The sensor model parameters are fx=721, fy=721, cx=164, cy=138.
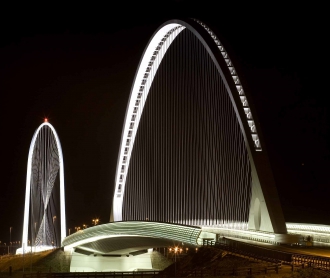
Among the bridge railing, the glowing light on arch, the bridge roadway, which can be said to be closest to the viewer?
the bridge railing

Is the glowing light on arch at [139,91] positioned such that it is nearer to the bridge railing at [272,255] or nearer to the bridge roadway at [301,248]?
the bridge roadway at [301,248]

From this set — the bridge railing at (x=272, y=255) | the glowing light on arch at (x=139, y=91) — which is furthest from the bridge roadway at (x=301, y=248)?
the glowing light on arch at (x=139, y=91)

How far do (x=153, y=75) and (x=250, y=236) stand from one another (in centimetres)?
2024

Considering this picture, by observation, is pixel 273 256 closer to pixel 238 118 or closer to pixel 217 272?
pixel 217 272

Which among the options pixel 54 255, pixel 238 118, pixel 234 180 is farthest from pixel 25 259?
pixel 238 118

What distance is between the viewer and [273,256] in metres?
30.1

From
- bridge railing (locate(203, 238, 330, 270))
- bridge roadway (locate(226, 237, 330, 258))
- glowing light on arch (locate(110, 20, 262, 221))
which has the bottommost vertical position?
bridge roadway (locate(226, 237, 330, 258))

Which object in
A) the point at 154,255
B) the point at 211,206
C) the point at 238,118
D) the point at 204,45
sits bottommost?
the point at 154,255

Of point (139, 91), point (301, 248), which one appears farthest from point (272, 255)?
point (139, 91)

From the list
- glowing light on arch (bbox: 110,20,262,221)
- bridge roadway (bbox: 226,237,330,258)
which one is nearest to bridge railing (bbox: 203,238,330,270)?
bridge roadway (bbox: 226,237,330,258)

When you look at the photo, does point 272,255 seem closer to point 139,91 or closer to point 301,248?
point 301,248

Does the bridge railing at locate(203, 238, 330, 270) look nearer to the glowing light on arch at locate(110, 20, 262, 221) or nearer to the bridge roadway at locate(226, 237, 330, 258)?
the bridge roadway at locate(226, 237, 330, 258)

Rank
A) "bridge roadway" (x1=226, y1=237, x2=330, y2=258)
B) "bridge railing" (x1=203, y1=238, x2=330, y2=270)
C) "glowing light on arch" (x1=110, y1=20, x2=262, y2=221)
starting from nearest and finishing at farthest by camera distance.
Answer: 1. "bridge railing" (x1=203, y1=238, x2=330, y2=270)
2. "bridge roadway" (x1=226, y1=237, x2=330, y2=258)
3. "glowing light on arch" (x1=110, y1=20, x2=262, y2=221)

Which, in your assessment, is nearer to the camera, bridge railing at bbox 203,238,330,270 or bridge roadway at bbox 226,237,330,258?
bridge railing at bbox 203,238,330,270
